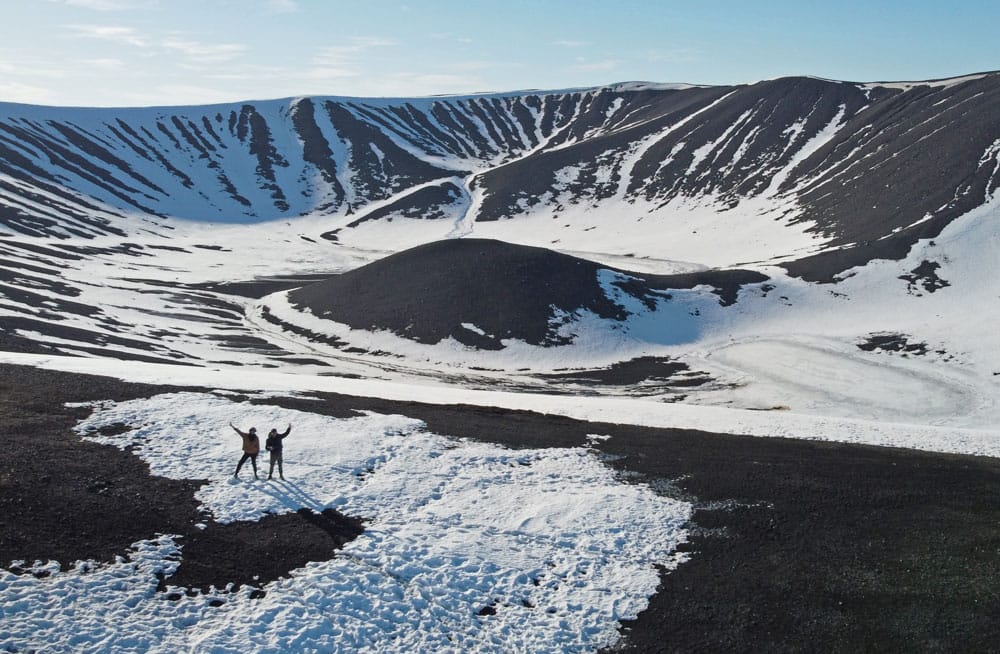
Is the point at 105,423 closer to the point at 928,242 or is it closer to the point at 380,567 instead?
the point at 380,567

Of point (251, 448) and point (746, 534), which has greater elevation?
point (251, 448)

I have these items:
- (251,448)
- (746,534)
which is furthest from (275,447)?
(746,534)

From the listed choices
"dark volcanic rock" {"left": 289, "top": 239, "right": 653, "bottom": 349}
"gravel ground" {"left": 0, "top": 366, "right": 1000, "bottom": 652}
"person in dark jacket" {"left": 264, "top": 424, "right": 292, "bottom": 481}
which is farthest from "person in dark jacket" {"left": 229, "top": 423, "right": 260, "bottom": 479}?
"dark volcanic rock" {"left": 289, "top": 239, "right": 653, "bottom": 349}

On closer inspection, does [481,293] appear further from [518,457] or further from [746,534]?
[746,534]

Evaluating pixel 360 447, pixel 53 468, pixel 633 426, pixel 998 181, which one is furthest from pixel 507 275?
pixel 998 181

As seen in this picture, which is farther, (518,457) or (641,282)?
(641,282)

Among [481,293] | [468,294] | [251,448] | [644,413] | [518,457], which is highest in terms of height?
[481,293]

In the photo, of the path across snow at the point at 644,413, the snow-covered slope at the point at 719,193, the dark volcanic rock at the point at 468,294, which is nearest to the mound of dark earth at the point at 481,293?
the dark volcanic rock at the point at 468,294

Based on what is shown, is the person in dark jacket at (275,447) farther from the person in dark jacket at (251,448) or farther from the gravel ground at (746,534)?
the gravel ground at (746,534)
